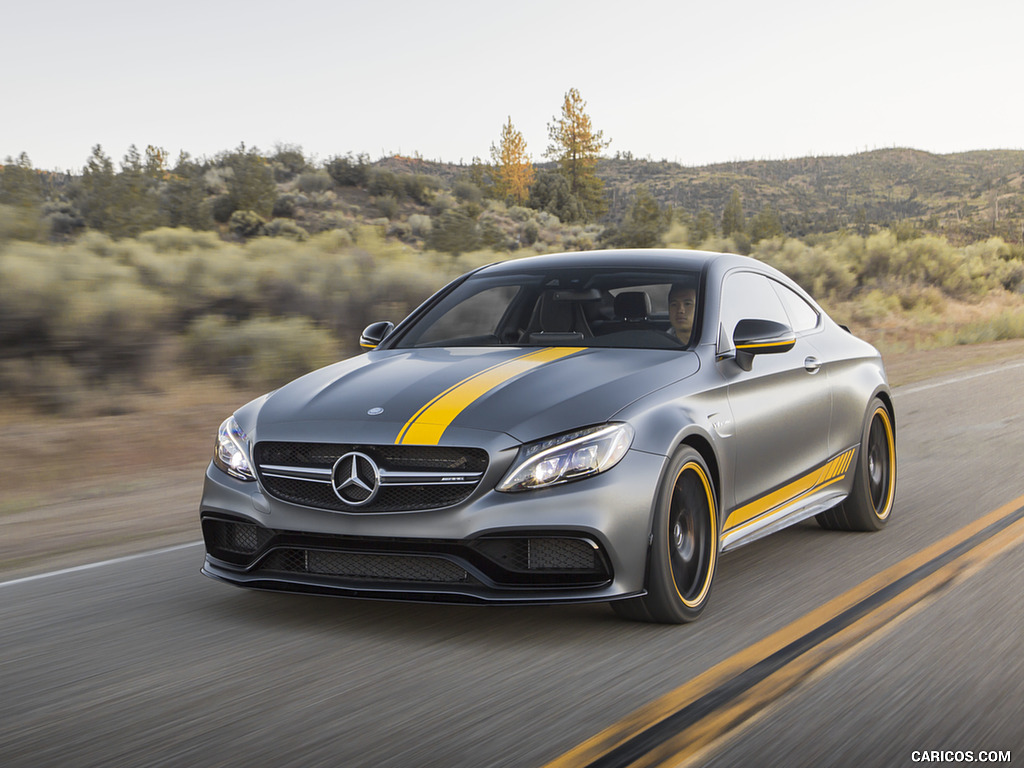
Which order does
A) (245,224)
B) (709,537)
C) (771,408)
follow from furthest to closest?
1. (245,224)
2. (771,408)
3. (709,537)

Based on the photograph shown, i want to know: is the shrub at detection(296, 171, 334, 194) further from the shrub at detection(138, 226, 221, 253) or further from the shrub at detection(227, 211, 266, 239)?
the shrub at detection(138, 226, 221, 253)

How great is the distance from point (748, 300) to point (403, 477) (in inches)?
99.3

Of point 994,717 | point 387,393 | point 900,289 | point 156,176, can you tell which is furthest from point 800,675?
point 156,176

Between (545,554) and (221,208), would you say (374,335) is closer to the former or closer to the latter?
(545,554)

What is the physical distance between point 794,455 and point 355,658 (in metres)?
2.67

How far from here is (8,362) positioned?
12.1 metres

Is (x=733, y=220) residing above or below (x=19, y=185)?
below

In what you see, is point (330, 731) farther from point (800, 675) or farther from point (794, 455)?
point (794, 455)

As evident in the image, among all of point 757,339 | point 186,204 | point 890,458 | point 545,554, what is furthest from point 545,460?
point 186,204

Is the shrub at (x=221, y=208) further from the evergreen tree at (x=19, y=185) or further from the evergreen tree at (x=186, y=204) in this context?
the evergreen tree at (x=19, y=185)

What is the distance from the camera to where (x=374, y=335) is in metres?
6.47

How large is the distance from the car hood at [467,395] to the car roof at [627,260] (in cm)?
82

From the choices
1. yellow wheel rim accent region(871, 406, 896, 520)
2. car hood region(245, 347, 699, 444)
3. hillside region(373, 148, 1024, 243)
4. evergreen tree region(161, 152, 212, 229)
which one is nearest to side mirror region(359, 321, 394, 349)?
car hood region(245, 347, 699, 444)

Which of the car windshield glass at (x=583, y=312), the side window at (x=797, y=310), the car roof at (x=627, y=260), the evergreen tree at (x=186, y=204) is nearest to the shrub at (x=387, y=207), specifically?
the evergreen tree at (x=186, y=204)
